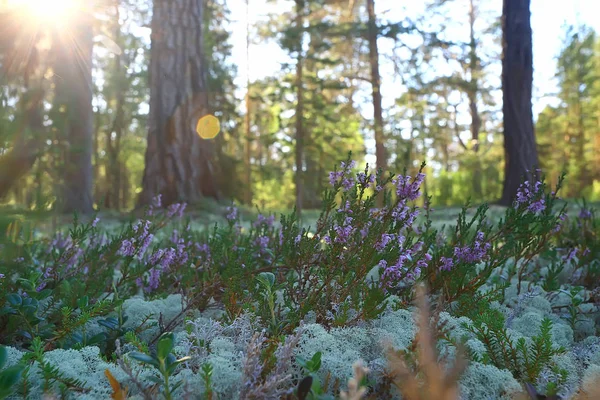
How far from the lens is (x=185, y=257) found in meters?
3.16

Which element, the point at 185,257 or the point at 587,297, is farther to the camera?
the point at 185,257

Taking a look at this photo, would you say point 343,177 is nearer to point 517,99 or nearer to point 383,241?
point 383,241

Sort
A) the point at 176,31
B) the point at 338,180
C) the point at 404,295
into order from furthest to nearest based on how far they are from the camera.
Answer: the point at 176,31 < the point at 404,295 < the point at 338,180

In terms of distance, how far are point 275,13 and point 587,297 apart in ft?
75.5

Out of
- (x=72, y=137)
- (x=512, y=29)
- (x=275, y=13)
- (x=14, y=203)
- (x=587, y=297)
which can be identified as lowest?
(x=587, y=297)

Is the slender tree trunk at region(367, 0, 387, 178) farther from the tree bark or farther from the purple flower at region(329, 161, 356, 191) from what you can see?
the purple flower at region(329, 161, 356, 191)

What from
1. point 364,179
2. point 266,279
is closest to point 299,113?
point 364,179

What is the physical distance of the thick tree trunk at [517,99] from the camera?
1011cm

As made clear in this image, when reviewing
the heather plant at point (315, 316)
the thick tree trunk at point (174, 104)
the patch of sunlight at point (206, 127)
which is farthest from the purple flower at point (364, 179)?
the patch of sunlight at point (206, 127)

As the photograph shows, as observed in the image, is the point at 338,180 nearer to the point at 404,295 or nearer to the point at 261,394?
the point at 404,295

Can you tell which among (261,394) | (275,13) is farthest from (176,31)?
(275,13)

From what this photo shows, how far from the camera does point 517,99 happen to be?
1034cm

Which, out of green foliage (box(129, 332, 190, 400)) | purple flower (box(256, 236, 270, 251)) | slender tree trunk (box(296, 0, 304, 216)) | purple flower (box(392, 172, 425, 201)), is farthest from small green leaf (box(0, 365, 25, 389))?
slender tree trunk (box(296, 0, 304, 216))

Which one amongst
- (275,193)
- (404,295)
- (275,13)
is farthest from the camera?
(275,193)
